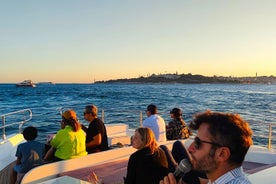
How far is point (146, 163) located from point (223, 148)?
173cm

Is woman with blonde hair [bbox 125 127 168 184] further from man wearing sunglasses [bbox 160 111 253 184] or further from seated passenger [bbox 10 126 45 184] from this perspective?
seated passenger [bbox 10 126 45 184]

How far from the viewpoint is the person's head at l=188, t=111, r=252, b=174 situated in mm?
1538

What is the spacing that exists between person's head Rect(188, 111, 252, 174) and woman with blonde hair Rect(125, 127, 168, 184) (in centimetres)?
160

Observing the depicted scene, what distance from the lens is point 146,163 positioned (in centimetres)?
319

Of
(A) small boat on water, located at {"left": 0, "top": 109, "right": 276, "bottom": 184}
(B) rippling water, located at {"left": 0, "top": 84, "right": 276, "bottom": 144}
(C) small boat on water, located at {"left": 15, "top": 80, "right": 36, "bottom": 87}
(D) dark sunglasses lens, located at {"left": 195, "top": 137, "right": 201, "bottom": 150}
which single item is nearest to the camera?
(D) dark sunglasses lens, located at {"left": 195, "top": 137, "right": 201, "bottom": 150}

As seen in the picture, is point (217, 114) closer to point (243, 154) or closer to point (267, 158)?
point (243, 154)

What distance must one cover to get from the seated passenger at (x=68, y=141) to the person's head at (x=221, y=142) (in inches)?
122

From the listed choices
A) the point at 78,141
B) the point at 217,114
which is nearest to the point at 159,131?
the point at 78,141

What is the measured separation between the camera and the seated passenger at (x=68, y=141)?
14.7ft

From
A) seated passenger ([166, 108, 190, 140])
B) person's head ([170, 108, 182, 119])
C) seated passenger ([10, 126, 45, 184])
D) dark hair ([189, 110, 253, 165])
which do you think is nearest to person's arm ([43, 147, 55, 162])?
seated passenger ([10, 126, 45, 184])

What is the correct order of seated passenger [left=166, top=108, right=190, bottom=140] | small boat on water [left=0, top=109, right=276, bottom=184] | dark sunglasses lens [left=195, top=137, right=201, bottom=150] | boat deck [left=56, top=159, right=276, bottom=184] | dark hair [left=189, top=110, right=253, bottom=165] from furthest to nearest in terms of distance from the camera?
seated passenger [left=166, top=108, right=190, bottom=140]
boat deck [left=56, top=159, right=276, bottom=184]
small boat on water [left=0, top=109, right=276, bottom=184]
dark sunglasses lens [left=195, top=137, right=201, bottom=150]
dark hair [left=189, top=110, right=253, bottom=165]

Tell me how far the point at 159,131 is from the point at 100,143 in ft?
3.90

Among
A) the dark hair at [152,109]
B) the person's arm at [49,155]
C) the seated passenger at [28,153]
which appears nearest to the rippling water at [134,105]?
the dark hair at [152,109]

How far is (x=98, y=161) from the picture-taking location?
15.1 feet
